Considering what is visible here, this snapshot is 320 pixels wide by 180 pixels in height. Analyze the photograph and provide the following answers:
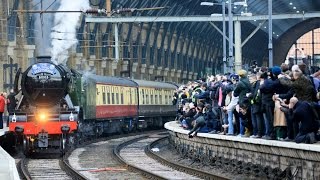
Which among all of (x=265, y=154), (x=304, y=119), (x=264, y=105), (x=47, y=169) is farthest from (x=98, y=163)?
(x=304, y=119)

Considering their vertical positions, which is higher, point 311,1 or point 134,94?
point 311,1

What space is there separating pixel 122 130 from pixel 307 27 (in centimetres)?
6131

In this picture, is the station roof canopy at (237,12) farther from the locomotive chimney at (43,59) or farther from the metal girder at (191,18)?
the locomotive chimney at (43,59)

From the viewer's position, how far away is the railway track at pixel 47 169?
26.7 meters

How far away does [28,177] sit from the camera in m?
25.4

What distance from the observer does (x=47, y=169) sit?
97.6 ft

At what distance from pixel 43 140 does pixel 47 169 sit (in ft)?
14.5

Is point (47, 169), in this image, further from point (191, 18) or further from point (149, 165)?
point (191, 18)

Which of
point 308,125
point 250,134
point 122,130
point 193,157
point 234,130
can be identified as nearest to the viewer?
point 308,125

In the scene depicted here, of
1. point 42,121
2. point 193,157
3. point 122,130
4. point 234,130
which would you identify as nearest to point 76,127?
point 42,121

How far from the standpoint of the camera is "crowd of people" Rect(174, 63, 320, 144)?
20.3 meters

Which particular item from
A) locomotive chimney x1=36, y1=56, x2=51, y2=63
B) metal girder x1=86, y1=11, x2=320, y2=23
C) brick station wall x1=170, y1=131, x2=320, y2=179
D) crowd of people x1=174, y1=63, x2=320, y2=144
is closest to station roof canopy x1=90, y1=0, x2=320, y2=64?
metal girder x1=86, y1=11, x2=320, y2=23

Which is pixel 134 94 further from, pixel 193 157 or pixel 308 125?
pixel 308 125

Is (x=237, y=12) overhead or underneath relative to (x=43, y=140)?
overhead
